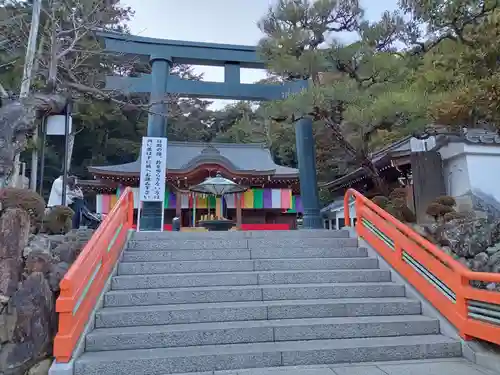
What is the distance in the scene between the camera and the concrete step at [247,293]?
143 inches

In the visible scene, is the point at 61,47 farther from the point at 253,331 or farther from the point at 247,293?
the point at 253,331

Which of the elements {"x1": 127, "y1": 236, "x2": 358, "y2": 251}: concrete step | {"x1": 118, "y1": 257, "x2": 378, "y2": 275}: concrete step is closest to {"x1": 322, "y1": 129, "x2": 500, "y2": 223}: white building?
{"x1": 127, "y1": 236, "x2": 358, "y2": 251}: concrete step

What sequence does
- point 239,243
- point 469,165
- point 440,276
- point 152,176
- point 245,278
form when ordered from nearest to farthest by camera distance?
point 440,276 < point 245,278 < point 239,243 < point 469,165 < point 152,176

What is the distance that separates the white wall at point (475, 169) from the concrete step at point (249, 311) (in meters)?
3.53

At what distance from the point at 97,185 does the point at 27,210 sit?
401 inches

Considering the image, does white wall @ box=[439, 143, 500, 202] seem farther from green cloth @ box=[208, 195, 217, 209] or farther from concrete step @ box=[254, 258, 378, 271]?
green cloth @ box=[208, 195, 217, 209]

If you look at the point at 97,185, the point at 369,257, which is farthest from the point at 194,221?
the point at 369,257

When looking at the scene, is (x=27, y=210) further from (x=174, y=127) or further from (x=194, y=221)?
(x=174, y=127)

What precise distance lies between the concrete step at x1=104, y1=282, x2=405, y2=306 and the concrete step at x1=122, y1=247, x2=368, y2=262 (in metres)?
0.67

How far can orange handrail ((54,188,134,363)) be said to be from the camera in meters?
2.73

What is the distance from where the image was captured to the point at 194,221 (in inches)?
511

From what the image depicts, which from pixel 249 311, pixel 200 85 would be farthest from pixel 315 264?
pixel 200 85

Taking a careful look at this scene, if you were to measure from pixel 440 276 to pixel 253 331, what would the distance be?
75.8 inches

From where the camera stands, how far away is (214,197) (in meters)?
Result: 13.6
